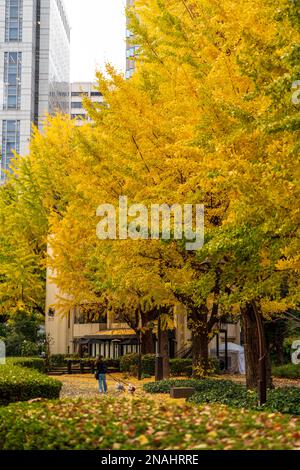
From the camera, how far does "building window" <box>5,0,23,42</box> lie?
97.7 metres

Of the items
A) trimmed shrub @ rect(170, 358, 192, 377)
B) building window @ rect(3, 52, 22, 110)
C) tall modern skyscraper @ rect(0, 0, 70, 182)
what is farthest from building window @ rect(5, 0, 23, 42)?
trimmed shrub @ rect(170, 358, 192, 377)

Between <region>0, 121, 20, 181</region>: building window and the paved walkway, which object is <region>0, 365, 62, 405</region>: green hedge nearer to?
the paved walkway

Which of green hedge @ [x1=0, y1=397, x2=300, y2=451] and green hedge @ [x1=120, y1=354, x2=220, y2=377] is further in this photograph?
green hedge @ [x1=120, y1=354, x2=220, y2=377]

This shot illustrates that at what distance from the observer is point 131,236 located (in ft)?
49.8

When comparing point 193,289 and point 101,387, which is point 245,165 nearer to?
point 193,289

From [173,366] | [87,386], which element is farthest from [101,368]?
[173,366]

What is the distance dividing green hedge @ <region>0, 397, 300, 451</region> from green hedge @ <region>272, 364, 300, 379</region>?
2326 cm

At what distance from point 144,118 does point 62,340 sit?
2634 cm

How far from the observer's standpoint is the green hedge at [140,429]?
6.22m

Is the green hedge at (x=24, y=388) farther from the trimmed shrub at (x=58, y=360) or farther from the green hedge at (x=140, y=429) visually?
the trimmed shrub at (x=58, y=360)

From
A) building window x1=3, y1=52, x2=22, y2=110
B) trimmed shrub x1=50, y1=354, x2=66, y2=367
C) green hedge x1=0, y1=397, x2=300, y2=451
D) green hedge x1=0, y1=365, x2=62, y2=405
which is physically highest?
building window x1=3, y1=52, x2=22, y2=110

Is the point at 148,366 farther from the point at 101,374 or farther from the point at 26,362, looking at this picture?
the point at 101,374

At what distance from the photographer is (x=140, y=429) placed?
6848 mm
